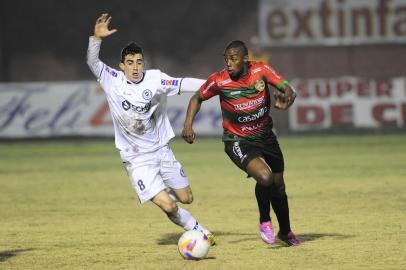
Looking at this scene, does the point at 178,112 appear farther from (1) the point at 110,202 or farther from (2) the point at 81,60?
(1) the point at 110,202

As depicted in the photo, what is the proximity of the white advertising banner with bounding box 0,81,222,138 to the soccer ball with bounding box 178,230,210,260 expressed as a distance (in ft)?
53.8

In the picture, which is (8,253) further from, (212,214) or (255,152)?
(212,214)

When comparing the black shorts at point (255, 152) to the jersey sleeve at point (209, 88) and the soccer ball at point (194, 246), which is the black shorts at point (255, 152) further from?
the soccer ball at point (194, 246)

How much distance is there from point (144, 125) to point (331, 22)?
1917 cm

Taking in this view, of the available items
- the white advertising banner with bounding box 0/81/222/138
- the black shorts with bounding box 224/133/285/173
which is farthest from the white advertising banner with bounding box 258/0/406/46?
the black shorts with bounding box 224/133/285/173

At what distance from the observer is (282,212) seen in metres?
9.09

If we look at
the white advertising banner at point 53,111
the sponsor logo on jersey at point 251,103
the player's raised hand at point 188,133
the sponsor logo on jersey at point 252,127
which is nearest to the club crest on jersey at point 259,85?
the sponsor logo on jersey at point 251,103

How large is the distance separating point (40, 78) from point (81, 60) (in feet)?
4.77

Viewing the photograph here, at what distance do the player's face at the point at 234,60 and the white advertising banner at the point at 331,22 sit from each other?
62.5 feet

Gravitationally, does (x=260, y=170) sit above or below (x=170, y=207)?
above

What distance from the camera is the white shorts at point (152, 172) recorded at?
8.95 m

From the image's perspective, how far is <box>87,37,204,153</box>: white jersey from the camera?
9.07 metres

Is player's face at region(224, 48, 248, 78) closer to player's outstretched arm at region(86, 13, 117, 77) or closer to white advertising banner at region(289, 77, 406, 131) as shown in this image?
player's outstretched arm at region(86, 13, 117, 77)

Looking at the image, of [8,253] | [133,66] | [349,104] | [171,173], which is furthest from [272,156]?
[349,104]
